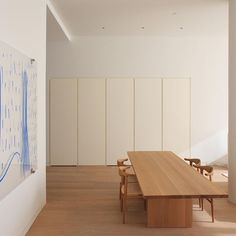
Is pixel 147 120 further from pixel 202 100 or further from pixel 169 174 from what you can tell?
pixel 169 174

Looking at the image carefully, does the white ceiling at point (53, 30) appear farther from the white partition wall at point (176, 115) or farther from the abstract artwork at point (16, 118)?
the white partition wall at point (176, 115)

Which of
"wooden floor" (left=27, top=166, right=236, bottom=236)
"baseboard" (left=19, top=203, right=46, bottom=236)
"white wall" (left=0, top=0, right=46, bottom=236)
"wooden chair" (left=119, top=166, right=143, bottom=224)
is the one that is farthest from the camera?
"wooden chair" (left=119, top=166, right=143, bottom=224)

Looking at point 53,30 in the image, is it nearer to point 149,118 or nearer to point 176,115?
point 149,118

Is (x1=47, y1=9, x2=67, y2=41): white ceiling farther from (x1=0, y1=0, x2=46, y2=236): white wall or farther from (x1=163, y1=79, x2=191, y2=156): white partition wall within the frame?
(x1=163, y1=79, x2=191, y2=156): white partition wall

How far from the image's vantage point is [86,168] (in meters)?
8.26

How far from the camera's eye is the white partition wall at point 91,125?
854 cm

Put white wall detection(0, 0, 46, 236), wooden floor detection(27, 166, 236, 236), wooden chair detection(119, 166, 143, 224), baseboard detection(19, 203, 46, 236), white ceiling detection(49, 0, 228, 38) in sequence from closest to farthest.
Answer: white wall detection(0, 0, 46, 236), baseboard detection(19, 203, 46, 236), wooden floor detection(27, 166, 236, 236), wooden chair detection(119, 166, 143, 224), white ceiling detection(49, 0, 228, 38)

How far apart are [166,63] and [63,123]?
2.92 meters

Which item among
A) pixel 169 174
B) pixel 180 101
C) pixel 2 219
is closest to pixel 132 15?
pixel 180 101

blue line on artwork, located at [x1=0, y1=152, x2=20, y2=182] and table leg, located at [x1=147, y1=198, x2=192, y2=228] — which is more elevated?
blue line on artwork, located at [x1=0, y1=152, x2=20, y2=182]

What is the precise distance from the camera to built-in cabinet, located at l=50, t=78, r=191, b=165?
8.52 meters

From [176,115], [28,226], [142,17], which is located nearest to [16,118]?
[28,226]

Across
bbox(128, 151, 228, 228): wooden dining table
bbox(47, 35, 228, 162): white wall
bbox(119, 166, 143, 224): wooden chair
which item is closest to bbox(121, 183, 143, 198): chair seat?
bbox(119, 166, 143, 224): wooden chair

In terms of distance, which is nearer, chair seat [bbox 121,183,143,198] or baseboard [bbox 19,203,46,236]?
baseboard [bbox 19,203,46,236]
